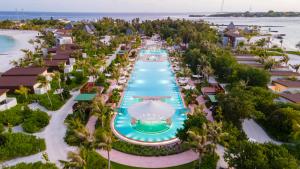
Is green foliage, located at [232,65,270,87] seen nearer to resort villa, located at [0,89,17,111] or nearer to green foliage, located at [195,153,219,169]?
green foliage, located at [195,153,219,169]

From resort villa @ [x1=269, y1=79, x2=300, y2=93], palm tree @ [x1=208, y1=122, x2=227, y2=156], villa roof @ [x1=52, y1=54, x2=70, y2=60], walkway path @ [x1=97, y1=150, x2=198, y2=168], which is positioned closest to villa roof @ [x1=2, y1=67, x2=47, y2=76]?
villa roof @ [x1=52, y1=54, x2=70, y2=60]

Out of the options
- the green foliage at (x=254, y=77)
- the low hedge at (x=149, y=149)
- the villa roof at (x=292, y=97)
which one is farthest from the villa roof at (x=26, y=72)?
the villa roof at (x=292, y=97)

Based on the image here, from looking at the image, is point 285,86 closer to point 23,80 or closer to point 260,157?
point 260,157

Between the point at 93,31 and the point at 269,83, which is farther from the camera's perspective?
the point at 93,31

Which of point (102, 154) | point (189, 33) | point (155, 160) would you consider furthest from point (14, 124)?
point (189, 33)

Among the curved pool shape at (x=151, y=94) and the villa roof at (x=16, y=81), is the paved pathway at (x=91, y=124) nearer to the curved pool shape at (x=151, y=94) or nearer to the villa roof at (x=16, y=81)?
the curved pool shape at (x=151, y=94)

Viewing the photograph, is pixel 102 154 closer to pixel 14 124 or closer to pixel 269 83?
pixel 14 124
